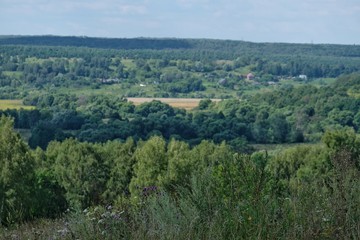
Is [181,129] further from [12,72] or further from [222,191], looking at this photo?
[12,72]

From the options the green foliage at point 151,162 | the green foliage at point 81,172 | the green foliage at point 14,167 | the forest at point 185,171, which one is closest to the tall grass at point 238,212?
the forest at point 185,171

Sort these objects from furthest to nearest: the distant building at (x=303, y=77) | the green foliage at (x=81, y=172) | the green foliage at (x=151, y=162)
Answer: the distant building at (x=303, y=77) < the green foliage at (x=81, y=172) < the green foliage at (x=151, y=162)

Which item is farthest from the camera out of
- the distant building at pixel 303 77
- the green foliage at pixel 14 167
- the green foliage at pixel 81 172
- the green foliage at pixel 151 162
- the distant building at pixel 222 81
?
the distant building at pixel 303 77

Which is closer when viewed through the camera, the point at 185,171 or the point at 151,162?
the point at 185,171

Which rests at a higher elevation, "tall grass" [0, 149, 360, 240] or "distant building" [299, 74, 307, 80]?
"tall grass" [0, 149, 360, 240]

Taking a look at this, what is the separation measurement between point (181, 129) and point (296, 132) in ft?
42.1

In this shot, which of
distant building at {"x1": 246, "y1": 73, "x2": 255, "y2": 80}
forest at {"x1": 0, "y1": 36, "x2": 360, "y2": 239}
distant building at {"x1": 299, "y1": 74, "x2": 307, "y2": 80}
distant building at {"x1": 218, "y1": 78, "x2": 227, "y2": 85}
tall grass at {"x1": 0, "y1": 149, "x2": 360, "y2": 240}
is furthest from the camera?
distant building at {"x1": 299, "y1": 74, "x2": 307, "y2": 80}

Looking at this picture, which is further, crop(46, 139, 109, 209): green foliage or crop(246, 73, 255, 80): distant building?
crop(246, 73, 255, 80): distant building

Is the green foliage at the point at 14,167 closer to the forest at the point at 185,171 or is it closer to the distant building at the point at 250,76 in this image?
the forest at the point at 185,171

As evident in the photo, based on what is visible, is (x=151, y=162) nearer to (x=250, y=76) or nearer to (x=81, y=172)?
(x=81, y=172)

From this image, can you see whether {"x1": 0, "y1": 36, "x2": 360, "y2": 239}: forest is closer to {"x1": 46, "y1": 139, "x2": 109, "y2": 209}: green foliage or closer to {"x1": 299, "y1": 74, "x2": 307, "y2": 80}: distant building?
A: {"x1": 46, "y1": 139, "x2": 109, "y2": 209}: green foliage

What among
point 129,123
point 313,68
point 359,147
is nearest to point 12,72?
point 313,68

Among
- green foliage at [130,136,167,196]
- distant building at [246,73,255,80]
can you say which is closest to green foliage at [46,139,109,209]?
green foliage at [130,136,167,196]

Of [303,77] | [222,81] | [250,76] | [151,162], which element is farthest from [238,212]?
[303,77]
